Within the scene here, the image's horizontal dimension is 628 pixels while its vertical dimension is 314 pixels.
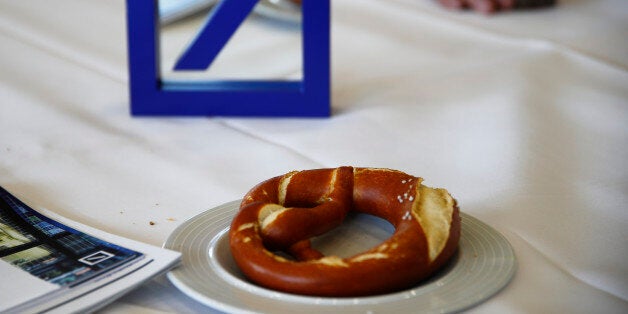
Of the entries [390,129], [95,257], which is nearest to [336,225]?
[95,257]

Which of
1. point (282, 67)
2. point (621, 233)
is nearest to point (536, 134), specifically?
point (621, 233)

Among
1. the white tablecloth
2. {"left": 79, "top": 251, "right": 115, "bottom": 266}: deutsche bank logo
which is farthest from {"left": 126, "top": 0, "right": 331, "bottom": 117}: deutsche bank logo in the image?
{"left": 79, "top": 251, "right": 115, "bottom": 266}: deutsche bank logo

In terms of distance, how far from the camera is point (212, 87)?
4.11 ft

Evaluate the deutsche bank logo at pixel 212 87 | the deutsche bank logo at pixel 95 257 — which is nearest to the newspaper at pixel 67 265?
the deutsche bank logo at pixel 95 257

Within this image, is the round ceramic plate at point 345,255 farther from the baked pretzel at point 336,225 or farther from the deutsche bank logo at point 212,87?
the deutsche bank logo at point 212,87

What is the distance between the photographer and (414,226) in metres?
0.72

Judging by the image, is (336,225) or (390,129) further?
(390,129)

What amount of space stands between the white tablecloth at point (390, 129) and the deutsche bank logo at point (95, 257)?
42 millimetres

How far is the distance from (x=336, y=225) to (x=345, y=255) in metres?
0.04

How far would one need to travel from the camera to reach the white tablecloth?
0.86 m

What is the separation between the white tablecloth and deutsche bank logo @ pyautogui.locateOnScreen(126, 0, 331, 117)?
24mm

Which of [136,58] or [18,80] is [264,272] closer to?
[136,58]

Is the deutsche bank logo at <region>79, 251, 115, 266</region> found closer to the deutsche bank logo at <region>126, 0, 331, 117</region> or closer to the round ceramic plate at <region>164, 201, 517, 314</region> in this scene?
the round ceramic plate at <region>164, 201, 517, 314</region>

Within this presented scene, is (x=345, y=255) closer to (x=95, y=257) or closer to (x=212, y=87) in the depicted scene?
(x=95, y=257)
